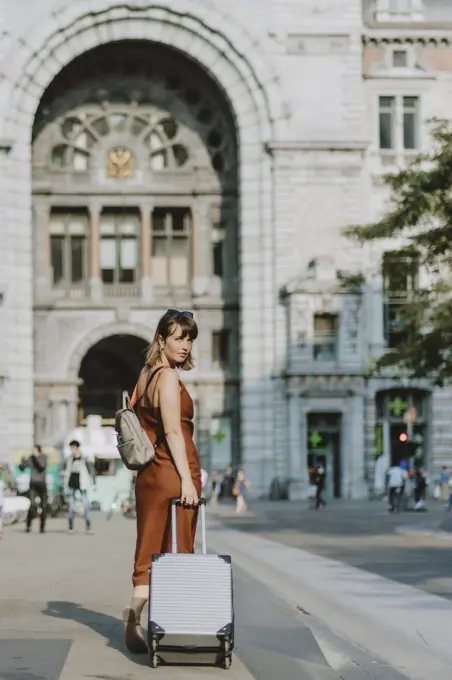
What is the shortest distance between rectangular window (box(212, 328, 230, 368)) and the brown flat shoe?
55273 mm

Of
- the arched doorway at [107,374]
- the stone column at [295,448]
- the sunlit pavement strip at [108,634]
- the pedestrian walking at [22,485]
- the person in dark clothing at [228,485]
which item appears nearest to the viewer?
the sunlit pavement strip at [108,634]

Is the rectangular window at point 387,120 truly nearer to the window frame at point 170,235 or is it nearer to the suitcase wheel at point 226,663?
the window frame at point 170,235

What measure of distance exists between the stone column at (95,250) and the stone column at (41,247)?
166 centimetres

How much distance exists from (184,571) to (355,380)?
52726mm

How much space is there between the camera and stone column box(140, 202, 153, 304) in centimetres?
6481

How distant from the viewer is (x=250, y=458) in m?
62.9

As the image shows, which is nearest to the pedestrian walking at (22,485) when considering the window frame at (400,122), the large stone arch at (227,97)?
the large stone arch at (227,97)

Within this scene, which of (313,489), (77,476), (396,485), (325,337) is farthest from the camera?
(325,337)

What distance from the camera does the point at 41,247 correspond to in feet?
211

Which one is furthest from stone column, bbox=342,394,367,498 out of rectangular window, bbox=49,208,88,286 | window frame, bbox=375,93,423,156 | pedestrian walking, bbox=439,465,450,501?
rectangular window, bbox=49,208,88,286

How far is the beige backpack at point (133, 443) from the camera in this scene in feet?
33.7

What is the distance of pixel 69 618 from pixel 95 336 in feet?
170

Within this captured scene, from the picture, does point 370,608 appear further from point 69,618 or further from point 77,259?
point 77,259

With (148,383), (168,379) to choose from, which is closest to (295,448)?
(148,383)
